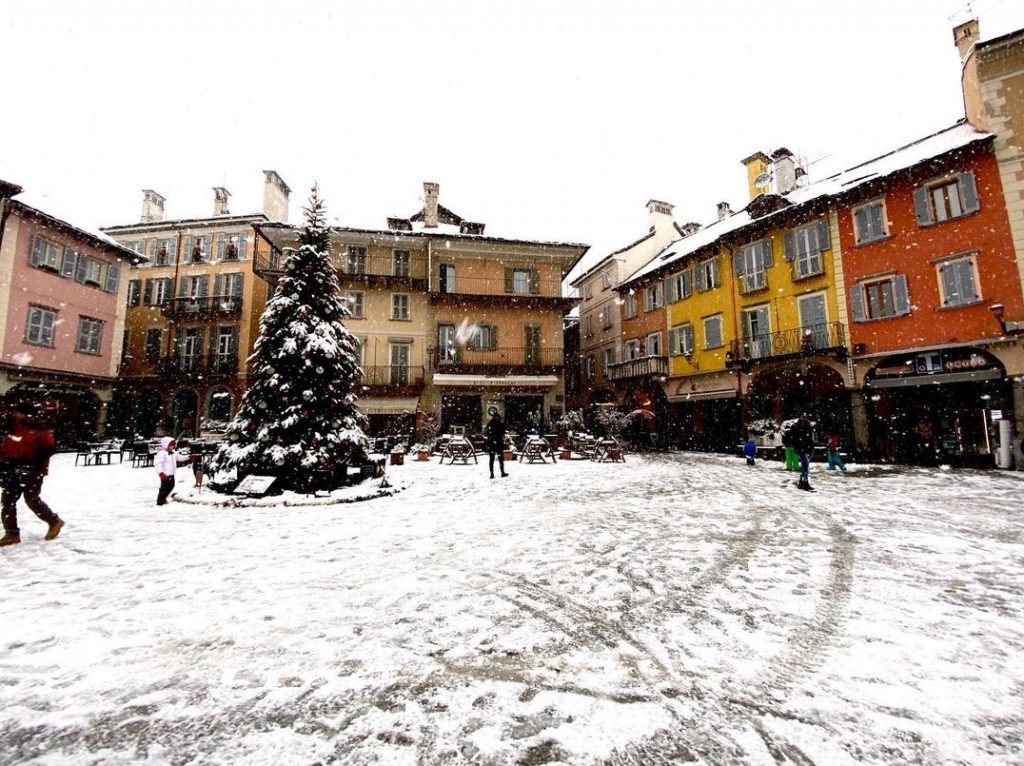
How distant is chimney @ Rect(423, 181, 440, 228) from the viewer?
2559 cm

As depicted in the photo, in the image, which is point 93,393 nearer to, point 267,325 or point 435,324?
point 435,324

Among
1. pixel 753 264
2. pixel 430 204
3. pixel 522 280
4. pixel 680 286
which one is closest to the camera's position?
pixel 753 264

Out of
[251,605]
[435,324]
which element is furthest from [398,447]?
[251,605]

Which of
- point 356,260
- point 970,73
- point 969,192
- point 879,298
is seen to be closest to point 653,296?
point 879,298

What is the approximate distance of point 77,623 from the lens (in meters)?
3.27

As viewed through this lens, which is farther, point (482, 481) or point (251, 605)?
point (482, 481)

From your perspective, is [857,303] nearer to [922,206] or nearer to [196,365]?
[922,206]

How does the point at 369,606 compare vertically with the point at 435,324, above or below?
below

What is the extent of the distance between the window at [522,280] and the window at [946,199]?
52.3 ft

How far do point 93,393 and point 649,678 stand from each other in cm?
2848

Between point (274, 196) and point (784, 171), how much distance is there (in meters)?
28.4

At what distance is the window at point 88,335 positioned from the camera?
21148 millimetres

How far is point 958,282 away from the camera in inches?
566

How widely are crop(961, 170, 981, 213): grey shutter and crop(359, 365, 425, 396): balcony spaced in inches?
865
